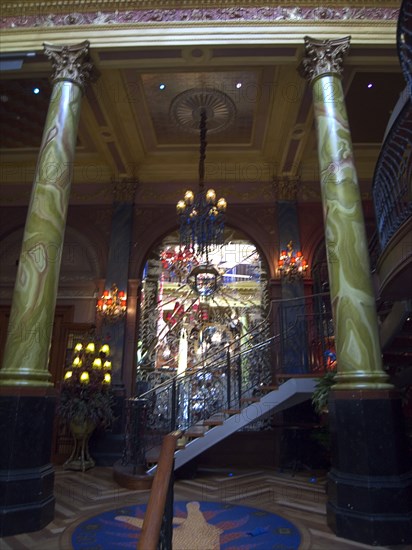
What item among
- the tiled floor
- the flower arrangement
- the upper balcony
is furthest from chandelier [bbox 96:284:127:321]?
the upper balcony

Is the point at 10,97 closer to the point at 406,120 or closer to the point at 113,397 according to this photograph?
the point at 113,397

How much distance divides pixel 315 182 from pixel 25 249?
689 cm

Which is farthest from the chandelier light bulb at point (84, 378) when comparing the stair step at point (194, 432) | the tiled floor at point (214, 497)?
the stair step at point (194, 432)

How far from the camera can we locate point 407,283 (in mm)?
4020

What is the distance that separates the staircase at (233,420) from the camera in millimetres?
5551

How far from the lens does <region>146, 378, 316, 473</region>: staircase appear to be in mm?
5551

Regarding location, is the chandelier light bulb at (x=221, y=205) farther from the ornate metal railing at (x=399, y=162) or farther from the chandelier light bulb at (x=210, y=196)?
the ornate metal railing at (x=399, y=162)

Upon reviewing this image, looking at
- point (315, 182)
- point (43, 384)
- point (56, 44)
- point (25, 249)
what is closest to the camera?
point (43, 384)

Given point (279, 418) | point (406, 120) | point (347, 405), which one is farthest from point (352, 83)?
point (279, 418)

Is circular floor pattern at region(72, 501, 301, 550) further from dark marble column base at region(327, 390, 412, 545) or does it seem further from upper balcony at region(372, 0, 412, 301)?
upper balcony at region(372, 0, 412, 301)

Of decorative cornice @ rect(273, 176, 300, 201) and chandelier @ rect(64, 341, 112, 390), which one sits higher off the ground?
decorative cornice @ rect(273, 176, 300, 201)

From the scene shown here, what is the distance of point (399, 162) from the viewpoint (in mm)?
4070

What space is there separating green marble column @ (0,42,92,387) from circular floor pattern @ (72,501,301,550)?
148 centimetres

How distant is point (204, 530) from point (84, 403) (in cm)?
340
